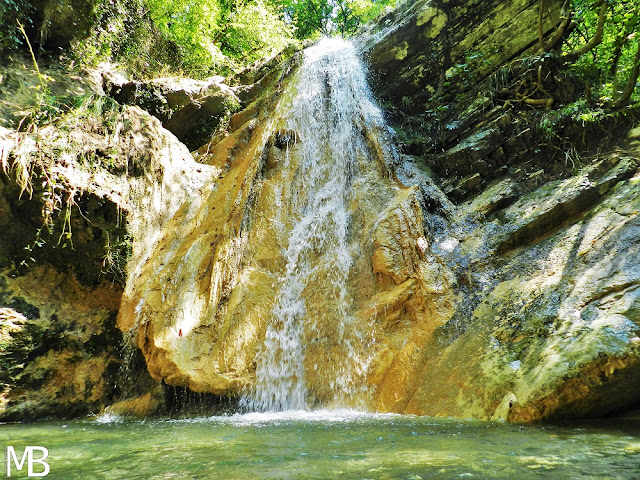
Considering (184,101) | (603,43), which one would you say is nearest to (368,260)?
(603,43)

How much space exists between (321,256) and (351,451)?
4.13 m

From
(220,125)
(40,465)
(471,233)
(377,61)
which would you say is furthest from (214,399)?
(377,61)

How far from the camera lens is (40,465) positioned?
2363mm

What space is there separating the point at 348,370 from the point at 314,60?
926cm

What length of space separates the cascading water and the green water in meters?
1.30

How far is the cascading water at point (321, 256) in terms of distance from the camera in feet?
16.9

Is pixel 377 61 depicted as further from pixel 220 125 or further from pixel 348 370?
pixel 348 370

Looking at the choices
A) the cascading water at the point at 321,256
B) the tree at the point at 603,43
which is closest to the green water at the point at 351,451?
the cascading water at the point at 321,256

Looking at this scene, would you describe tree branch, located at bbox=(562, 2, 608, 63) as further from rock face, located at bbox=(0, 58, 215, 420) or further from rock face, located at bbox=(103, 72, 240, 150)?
rock face, located at bbox=(0, 58, 215, 420)

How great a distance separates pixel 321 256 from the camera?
646cm

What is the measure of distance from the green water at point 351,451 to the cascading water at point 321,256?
4.26 ft

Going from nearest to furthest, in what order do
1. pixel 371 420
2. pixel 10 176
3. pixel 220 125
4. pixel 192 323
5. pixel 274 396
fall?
1. pixel 371 420
2. pixel 274 396
3. pixel 192 323
4. pixel 10 176
5. pixel 220 125

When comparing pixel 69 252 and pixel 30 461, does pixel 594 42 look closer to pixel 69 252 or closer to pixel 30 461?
pixel 30 461

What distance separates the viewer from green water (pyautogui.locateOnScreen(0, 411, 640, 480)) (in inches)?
79.1
